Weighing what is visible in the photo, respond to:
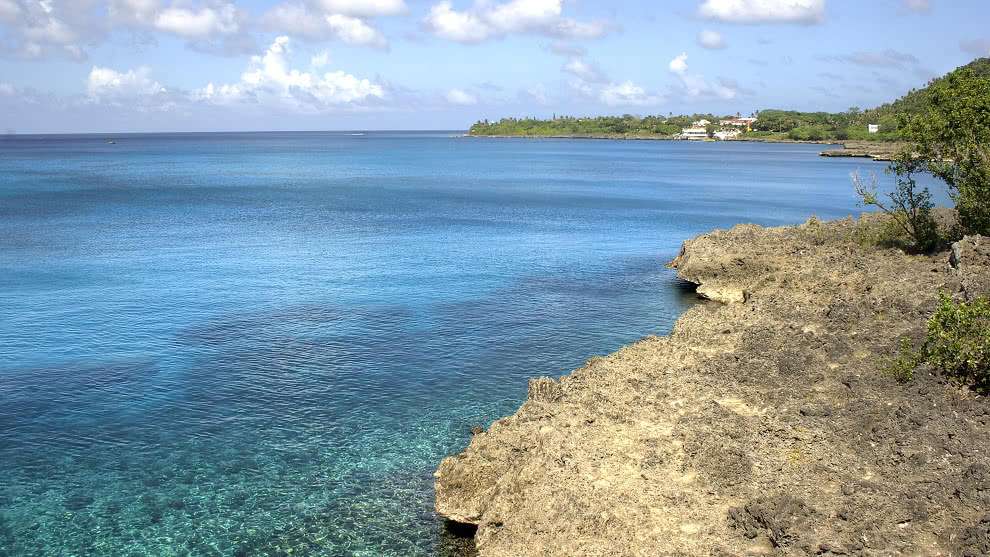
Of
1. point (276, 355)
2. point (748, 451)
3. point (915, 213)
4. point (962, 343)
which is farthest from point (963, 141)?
point (276, 355)

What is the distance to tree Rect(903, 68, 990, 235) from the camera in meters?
50.0

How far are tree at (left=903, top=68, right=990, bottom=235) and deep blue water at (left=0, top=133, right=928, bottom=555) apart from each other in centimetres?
1910

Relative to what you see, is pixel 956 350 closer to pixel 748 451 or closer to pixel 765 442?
pixel 765 442

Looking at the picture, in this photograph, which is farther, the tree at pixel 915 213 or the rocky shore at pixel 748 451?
the tree at pixel 915 213

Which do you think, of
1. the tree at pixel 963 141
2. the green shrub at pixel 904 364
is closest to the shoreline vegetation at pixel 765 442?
the green shrub at pixel 904 364

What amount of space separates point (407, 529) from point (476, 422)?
361 inches

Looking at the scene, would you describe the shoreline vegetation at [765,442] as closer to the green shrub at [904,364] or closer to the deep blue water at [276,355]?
the green shrub at [904,364]

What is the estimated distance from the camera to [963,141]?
5072cm

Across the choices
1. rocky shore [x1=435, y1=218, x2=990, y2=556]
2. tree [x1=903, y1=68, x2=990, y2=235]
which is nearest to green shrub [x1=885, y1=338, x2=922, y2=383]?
rocky shore [x1=435, y1=218, x2=990, y2=556]

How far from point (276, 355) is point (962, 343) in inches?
1309

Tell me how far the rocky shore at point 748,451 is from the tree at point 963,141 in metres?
14.1

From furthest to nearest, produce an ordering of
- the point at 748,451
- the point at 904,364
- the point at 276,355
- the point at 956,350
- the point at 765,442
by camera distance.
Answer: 1. the point at 276,355
2. the point at 904,364
3. the point at 956,350
4. the point at 765,442
5. the point at 748,451

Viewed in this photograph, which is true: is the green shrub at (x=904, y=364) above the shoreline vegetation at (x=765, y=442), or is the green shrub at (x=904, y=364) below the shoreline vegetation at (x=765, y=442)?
above

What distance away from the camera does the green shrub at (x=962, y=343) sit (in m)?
26.9
